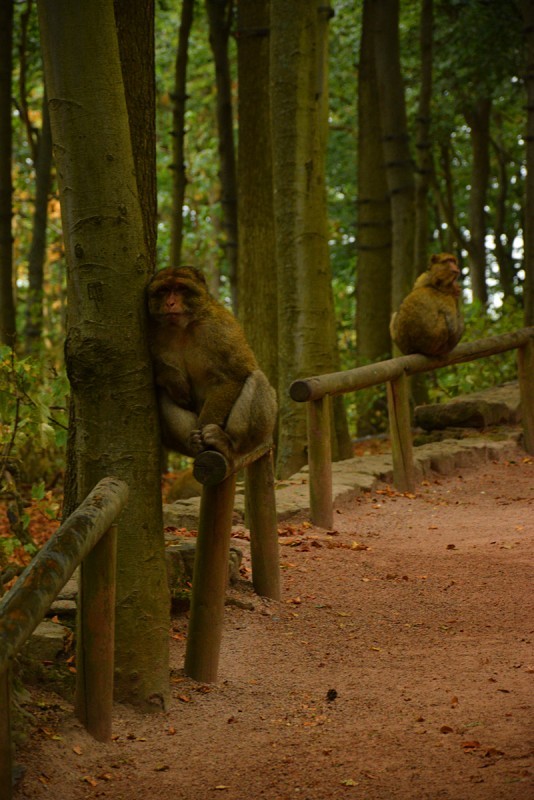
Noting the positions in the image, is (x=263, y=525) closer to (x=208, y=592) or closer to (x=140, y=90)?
(x=208, y=592)

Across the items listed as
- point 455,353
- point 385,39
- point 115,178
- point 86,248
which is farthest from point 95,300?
point 385,39

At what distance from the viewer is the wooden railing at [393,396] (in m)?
8.05

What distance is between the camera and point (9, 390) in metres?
6.93

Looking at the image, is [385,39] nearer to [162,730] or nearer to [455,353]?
[455,353]

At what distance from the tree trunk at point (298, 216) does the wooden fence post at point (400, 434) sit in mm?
783

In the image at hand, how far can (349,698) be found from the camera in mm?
4820

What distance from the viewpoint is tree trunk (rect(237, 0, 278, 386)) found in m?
11.2

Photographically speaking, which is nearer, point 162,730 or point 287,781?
point 287,781

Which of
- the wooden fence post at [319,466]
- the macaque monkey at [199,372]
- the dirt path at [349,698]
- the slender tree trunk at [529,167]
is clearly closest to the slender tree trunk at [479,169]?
the slender tree trunk at [529,167]

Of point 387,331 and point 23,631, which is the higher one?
point 387,331

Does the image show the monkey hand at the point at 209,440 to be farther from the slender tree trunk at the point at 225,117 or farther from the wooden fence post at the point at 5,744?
the slender tree trunk at the point at 225,117

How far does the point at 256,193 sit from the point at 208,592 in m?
6.91

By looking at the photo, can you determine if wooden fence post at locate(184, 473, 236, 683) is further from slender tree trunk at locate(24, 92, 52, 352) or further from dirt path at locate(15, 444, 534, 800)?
slender tree trunk at locate(24, 92, 52, 352)

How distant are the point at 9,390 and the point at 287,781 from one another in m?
3.72
